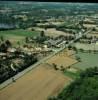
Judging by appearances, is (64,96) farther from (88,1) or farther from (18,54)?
(18,54)

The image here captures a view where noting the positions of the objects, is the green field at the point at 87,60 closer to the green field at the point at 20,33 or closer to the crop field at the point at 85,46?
the crop field at the point at 85,46

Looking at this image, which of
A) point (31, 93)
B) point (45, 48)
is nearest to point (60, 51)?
point (45, 48)

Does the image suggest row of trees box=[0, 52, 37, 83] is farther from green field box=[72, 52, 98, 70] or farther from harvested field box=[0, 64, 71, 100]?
green field box=[72, 52, 98, 70]

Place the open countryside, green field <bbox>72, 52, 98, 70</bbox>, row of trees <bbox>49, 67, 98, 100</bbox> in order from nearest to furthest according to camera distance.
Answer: row of trees <bbox>49, 67, 98, 100</bbox> < the open countryside < green field <bbox>72, 52, 98, 70</bbox>

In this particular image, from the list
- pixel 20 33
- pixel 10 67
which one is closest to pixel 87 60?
pixel 10 67

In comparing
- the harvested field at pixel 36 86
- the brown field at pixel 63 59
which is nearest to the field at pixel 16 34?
the brown field at pixel 63 59

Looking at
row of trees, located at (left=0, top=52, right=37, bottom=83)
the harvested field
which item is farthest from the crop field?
the harvested field
